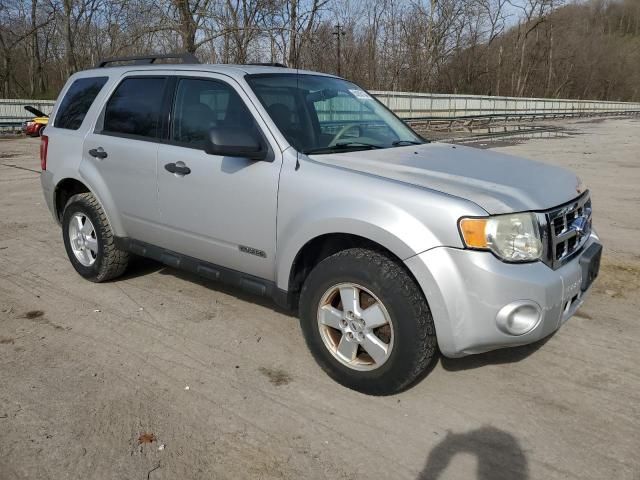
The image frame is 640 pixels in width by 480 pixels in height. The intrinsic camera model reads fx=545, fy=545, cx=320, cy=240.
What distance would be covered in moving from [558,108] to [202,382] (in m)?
52.8

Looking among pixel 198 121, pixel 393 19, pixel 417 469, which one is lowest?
pixel 417 469

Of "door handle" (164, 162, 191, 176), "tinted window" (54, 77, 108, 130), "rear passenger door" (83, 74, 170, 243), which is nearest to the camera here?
"door handle" (164, 162, 191, 176)

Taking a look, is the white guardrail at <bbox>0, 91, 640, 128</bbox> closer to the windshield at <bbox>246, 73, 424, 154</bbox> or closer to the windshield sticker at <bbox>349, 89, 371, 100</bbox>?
the windshield sticker at <bbox>349, 89, 371, 100</bbox>

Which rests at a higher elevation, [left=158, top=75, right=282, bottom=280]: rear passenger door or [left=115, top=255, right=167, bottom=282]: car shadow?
[left=158, top=75, right=282, bottom=280]: rear passenger door

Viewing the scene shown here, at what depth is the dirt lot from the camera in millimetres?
2580

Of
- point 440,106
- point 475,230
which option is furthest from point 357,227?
point 440,106

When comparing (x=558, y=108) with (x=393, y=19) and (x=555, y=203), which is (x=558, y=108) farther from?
(x=555, y=203)

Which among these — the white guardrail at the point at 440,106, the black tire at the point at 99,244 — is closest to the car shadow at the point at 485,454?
the black tire at the point at 99,244

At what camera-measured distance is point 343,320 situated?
10.2ft

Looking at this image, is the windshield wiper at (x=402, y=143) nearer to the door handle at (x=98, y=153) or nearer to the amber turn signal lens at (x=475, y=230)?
the amber turn signal lens at (x=475, y=230)

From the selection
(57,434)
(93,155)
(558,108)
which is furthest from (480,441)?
(558,108)

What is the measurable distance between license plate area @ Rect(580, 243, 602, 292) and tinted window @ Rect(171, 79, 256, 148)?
7.10 feet

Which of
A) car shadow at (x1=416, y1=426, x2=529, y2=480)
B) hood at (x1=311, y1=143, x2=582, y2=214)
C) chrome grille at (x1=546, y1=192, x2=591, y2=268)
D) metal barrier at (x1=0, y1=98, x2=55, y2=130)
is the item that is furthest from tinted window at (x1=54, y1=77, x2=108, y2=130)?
metal barrier at (x1=0, y1=98, x2=55, y2=130)

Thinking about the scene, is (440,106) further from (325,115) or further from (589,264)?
(589,264)
